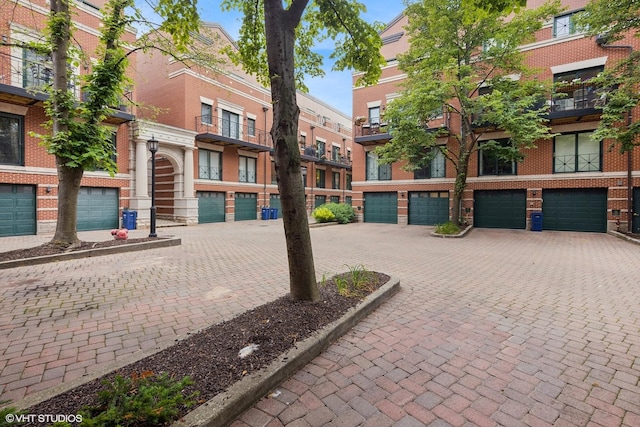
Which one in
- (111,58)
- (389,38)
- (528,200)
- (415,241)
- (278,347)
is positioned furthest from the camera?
(389,38)

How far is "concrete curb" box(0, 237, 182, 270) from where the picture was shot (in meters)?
7.24

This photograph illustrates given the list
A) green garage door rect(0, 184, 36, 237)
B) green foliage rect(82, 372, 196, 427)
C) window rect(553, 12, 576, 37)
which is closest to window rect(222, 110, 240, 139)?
green garage door rect(0, 184, 36, 237)

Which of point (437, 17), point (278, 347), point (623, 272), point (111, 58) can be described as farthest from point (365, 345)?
point (437, 17)

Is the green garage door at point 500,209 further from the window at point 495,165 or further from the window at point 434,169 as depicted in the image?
the window at point 434,169

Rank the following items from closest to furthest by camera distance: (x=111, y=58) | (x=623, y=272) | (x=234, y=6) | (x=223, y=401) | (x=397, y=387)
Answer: (x=223, y=401), (x=397, y=387), (x=234, y=6), (x=623, y=272), (x=111, y=58)

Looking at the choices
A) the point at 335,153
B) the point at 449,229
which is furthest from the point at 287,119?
the point at 335,153

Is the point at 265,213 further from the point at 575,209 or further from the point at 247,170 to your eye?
the point at 575,209

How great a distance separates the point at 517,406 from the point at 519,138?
14.0 metres

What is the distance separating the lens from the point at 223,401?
231 cm

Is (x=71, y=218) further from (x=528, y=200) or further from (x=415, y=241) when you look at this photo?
(x=528, y=200)

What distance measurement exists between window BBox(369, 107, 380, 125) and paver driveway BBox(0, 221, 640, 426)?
17172mm

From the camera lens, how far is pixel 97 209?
54.3ft

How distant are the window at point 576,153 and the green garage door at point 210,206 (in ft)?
70.3

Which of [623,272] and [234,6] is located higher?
[234,6]
